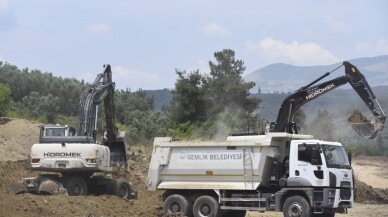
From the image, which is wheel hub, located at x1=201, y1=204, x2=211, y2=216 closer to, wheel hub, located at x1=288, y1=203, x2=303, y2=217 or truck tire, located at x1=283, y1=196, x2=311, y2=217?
truck tire, located at x1=283, y1=196, x2=311, y2=217

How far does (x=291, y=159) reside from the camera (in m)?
23.6

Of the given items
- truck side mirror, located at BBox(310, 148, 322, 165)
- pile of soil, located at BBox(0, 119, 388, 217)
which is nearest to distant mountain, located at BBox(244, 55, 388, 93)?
pile of soil, located at BBox(0, 119, 388, 217)

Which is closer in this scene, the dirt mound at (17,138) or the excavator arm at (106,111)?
the excavator arm at (106,111)

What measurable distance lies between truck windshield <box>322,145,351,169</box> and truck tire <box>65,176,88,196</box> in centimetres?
1098

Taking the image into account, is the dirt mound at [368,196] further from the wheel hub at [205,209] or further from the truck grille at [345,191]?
the wheel hub at [205,209]

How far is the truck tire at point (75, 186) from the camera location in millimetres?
29594

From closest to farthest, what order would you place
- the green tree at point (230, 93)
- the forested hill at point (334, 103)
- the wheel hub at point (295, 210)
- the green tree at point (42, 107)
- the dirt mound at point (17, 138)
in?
the wheel hub at point (295, 210) < the dirt mound at point (17, 138) < the green tree at point (42, 107) < the green tree at point (230, 93) < the forested hill at point (334, 103)

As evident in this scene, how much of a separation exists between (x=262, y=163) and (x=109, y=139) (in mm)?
10760

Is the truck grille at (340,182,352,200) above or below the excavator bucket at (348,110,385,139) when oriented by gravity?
below

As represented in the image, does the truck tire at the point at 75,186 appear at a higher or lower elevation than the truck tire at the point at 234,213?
higher

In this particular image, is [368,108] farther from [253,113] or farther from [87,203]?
[253,113]

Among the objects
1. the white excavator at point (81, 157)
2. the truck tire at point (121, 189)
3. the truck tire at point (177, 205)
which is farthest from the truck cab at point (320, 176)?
the truck tire at point (121, 189)

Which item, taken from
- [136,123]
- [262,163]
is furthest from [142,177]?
[136,123]

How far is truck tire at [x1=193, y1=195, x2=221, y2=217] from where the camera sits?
24.5 meters
